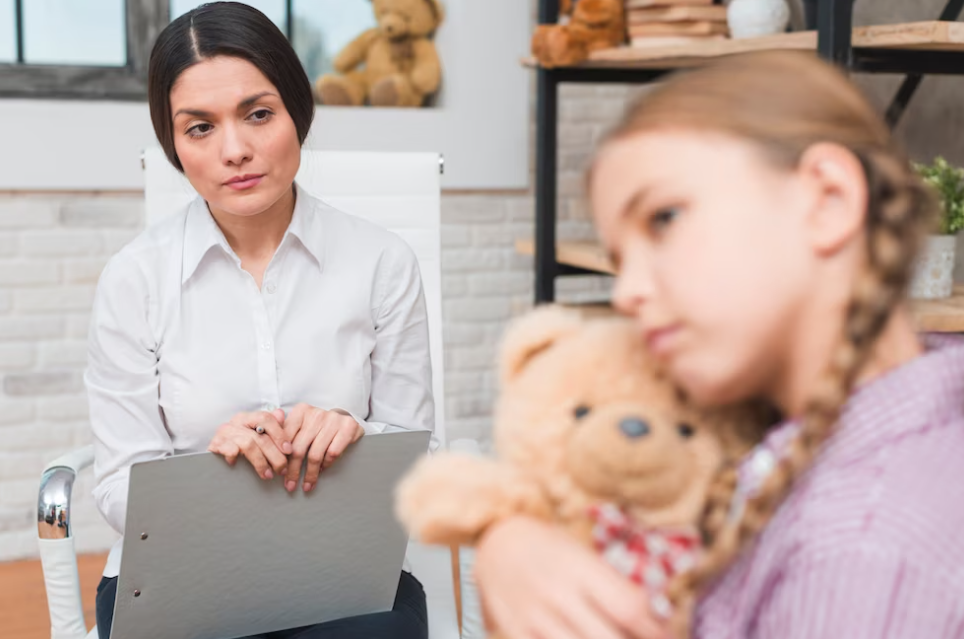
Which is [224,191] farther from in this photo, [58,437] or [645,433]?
[58,437]

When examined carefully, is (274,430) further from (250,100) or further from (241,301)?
(250,100)

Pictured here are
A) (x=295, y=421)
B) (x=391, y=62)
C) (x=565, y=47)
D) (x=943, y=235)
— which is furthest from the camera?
(x=391, y=62)

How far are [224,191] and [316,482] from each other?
17.0 inches

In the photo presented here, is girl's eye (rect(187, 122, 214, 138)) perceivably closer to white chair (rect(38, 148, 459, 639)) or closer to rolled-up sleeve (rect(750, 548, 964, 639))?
white chair (rect(38, 148, 459, 639))

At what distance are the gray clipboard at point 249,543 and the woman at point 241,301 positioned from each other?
0.09m

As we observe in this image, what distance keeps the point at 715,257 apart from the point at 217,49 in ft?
3.03

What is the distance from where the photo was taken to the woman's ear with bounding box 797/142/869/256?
499 millimetres

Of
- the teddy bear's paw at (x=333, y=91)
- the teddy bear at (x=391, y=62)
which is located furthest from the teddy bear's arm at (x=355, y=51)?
the teddy bear's paw at (x=333, y=91)

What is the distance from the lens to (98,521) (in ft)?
8.41

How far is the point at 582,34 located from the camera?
2.08m

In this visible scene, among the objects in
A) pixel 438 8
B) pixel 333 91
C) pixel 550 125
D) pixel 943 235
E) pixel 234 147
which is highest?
pixel 438 8

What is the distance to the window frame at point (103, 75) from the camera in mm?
2426

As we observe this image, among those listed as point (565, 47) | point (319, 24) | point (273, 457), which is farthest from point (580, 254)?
point (273, 457)

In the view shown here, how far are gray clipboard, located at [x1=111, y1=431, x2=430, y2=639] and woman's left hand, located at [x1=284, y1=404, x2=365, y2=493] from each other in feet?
0.05
